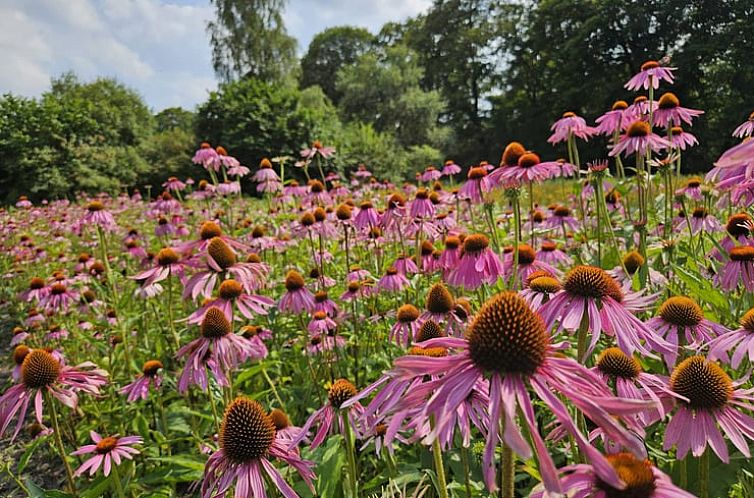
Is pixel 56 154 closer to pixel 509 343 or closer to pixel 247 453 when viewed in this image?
pixel 247 453

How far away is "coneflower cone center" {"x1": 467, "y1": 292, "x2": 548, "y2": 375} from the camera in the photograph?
0.56 m

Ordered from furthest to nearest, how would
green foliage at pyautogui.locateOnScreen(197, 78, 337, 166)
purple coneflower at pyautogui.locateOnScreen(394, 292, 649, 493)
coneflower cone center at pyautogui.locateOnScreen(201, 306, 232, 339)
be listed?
green foliage at pyautogui.locateOnScreen(197, 78, 337, 166) < coneflower cone center at pyautogui.locateOnScreen(201, 306, 232, 339) < purple coneflower at pyautogui.locateOnScreen(394, 292, 649, 493)

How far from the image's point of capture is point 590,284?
2.81 feet

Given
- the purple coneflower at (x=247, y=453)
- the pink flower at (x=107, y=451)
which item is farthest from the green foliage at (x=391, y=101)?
the purple coneflower at (x=247, y=453)

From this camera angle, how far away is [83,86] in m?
27.4

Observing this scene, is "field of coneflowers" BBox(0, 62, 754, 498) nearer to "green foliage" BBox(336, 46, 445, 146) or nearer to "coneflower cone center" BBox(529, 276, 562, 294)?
"coneflower cone center" BBox(529, 276, 562, 294)

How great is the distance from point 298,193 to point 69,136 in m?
13.7

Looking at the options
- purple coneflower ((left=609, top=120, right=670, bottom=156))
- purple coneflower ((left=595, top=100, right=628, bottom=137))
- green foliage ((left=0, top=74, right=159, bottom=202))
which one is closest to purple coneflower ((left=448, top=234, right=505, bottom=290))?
purple coneflower ((left=609, top=120, right=670, bottom=156))

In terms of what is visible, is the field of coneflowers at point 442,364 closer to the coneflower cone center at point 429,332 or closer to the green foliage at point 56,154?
Result: the coneflower cone center at point 429,332

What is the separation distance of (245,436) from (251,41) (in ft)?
69.6

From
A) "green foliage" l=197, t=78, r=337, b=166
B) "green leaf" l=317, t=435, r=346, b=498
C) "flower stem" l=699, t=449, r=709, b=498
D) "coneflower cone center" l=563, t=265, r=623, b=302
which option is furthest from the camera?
"green foliage" l=197, t=78, r=337, b=166

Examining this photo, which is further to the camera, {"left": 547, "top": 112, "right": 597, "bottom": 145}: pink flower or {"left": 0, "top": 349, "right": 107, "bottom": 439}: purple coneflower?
{"left": 547, "top": 112, "right": 597, "bottom": 145}: pink flower

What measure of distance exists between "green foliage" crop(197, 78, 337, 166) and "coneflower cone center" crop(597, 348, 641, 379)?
11.3m

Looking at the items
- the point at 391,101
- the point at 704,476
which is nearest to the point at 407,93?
the point at 391,101
